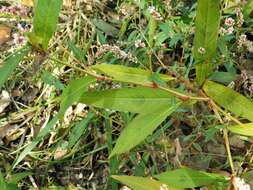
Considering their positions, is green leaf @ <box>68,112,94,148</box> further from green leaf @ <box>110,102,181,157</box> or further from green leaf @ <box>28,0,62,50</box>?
green leaf @ <box>28,0,62,50</box>

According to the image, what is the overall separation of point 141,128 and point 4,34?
154cm

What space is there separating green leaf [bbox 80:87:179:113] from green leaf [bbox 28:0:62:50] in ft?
0.85

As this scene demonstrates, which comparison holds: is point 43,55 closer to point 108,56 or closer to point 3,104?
point 108,56

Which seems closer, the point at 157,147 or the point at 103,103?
the point at 103,103

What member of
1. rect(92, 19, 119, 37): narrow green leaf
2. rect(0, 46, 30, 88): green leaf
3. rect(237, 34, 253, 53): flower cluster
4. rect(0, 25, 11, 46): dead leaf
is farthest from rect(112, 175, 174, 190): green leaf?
rect(0, 25, 11, 46): dead leaf

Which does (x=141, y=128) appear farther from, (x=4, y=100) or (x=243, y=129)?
(x=4, y=100)

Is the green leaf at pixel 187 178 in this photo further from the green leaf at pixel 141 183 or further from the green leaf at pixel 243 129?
the green leaf at pixel 243 129

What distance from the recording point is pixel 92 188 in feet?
7.26

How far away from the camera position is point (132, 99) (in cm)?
140

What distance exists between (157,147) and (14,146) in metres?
0.76

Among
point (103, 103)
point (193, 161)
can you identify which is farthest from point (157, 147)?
point (103, 103)

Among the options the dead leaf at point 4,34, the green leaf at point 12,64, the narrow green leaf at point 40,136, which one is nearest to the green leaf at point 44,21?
the green leaf at point 12,64

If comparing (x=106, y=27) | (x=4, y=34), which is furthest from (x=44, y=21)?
(x=4, y=34)

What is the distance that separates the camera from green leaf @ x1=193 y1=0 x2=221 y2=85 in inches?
48.9
